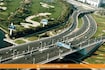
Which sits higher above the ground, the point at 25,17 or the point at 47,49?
the point at 25,17

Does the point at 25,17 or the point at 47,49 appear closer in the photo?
the point at 47,49

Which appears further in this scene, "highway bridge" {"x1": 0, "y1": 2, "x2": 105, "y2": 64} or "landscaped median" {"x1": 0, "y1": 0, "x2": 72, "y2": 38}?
"landscaped median" {"x1": 0, "y1": 0, "x2": 72, "y2": 38}

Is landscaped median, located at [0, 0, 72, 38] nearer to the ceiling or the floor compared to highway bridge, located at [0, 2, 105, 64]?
nearer to the ceiling

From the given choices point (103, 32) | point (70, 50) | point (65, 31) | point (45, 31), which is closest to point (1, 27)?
point (45, 31)

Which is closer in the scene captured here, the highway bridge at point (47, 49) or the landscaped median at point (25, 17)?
the highway bridge at point (47, 49)

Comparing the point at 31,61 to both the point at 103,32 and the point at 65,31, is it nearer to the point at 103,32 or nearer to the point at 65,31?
the point at 65,31

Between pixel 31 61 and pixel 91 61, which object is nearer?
pixel 31 61

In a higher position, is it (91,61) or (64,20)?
(64,20)

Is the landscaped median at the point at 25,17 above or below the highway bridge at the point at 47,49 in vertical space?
above
